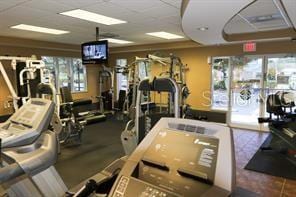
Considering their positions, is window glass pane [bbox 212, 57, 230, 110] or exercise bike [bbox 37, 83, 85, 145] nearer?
exercise bike [bbox 37, 83, 85, 145]

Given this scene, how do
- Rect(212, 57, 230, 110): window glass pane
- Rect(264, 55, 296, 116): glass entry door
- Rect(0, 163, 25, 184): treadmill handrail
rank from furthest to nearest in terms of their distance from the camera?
Rect(212, 57, 230, 110): window glass pane, Rect(264, 55, 296, 116): glass entry door, Rect(0, 163, 25, 184): treadmill handrail

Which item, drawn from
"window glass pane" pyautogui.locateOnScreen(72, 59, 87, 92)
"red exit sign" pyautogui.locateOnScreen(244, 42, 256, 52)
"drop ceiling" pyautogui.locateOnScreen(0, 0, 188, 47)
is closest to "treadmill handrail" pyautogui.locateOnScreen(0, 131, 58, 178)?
"drop ceiling" pyautogui.locateOnScreen(0, 0, 188, 47)

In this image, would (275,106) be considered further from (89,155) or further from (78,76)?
(78,76)

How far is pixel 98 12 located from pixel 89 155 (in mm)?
2554

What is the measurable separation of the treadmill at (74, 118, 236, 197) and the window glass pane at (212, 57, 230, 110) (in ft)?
20.2

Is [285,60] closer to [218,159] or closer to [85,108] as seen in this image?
[218,159]

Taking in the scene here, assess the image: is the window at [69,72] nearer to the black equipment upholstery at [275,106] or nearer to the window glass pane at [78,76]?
the window glass pane at [78,76]

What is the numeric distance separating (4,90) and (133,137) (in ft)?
17.4

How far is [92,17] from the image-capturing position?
4.36m

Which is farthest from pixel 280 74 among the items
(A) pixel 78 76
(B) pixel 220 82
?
(A) pixel 78 76

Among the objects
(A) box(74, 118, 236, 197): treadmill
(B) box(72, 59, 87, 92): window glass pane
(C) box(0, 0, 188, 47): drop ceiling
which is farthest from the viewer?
(B) box(72, 59, 87, 92): window glass pane

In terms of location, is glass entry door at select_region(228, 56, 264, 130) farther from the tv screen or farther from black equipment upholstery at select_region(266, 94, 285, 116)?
the tv screen

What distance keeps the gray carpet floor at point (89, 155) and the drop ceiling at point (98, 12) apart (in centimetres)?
254

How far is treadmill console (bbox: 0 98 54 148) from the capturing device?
1.79m
